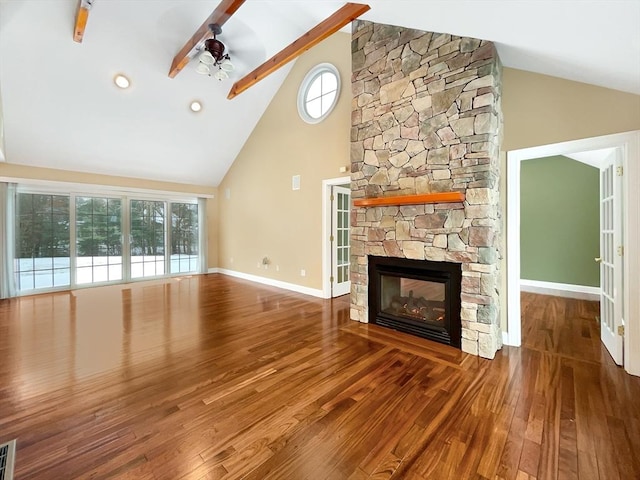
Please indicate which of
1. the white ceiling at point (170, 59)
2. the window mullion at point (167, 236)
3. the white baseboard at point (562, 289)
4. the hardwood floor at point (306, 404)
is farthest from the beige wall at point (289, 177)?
the white baseboard at point (562, 289)

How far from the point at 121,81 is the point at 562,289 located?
27.5 ft

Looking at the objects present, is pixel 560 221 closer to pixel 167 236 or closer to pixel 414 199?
pixel 414 199

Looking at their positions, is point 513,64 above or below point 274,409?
above

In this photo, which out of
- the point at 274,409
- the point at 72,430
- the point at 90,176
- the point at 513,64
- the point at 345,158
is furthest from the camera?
the point at 90,176

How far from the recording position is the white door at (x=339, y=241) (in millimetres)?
4961

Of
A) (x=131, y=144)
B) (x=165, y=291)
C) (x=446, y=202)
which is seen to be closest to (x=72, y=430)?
(x=446, y=202)

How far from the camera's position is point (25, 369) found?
2502mm

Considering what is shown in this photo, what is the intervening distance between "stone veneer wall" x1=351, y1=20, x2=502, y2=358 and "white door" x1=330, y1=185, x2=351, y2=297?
114cm

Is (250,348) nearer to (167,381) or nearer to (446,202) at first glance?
(167,381)

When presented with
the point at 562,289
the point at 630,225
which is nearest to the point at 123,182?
the point at 630,225

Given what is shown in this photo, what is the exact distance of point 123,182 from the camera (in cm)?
626

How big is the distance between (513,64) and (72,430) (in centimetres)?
481

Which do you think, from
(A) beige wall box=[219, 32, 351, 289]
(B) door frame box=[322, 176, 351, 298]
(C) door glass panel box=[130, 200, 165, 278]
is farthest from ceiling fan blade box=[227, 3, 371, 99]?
(C) door glass panel box=[130, 200, 165, 278]

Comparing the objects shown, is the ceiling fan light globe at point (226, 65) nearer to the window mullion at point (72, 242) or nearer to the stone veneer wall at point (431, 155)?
the stone veneer wall at point (431, 155)
